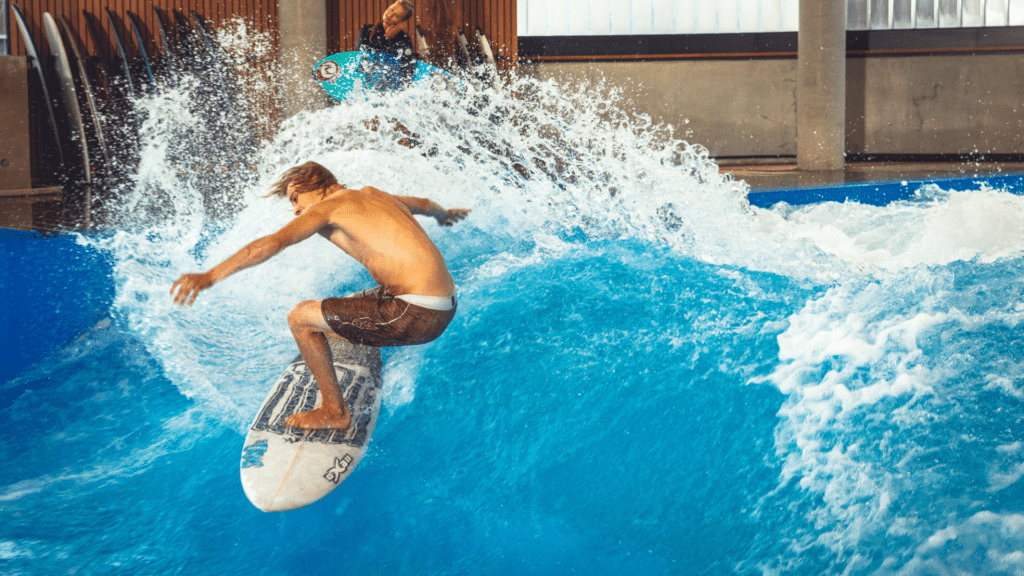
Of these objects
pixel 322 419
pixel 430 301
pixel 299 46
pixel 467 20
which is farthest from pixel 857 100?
pixel 322 419

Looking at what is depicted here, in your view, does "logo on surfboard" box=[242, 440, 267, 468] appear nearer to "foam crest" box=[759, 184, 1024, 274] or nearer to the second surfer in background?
"foam crest" box=[759, 184, 1024, 274]

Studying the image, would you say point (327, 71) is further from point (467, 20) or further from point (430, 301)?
point (430, 301)

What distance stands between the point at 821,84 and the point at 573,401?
732 cm

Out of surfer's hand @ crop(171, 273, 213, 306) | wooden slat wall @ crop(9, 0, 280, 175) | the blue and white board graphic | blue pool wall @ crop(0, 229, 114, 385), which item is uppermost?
wooden slat wall @ crop(9, 0, 280, 175)

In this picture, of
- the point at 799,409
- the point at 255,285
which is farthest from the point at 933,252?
the point at 255,285

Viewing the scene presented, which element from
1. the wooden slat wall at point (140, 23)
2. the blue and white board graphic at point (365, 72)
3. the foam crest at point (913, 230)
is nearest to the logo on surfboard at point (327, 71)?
the blue and white board graphic at point (365, 72)

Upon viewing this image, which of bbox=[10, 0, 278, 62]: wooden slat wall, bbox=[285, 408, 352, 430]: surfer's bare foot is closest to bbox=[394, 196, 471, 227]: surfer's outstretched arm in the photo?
bbox=[285, 408, 352, 430]: surfer's bare foot

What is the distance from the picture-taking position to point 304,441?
8.41 ft

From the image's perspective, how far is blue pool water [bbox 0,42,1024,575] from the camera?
2221 mm

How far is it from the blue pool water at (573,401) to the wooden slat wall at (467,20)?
5.27 metres

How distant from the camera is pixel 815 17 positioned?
8547 mm

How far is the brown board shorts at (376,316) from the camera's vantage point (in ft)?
8.11

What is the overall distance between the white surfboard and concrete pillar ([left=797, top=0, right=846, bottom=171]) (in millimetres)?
7418

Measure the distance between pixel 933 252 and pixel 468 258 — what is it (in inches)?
105
